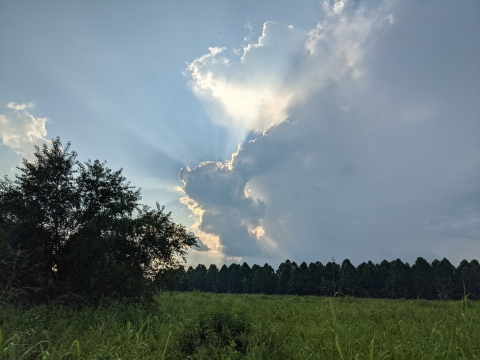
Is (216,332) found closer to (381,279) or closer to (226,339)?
(226,339)

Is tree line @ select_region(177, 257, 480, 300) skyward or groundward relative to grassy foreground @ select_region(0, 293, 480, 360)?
skyward

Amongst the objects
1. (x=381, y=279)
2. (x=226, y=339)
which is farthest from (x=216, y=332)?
(x=381, y=279)

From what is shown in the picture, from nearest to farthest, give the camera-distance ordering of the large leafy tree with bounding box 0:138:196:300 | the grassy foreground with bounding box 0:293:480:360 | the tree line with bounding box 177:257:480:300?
the grassy foreground with bounding box 0:293:480:360, the large leafy tree with bounding box 0:138:196:300, the tree line with bounding box 177:257:480:300

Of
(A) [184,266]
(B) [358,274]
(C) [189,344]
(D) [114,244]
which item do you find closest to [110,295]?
(D) [114,244]

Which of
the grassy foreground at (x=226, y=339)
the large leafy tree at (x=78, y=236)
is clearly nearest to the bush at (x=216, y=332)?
the grassy foreground at (x=226, y=339)

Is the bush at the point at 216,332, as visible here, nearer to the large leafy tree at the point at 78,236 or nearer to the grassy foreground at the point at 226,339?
the grassy foreground at the point at 226,339

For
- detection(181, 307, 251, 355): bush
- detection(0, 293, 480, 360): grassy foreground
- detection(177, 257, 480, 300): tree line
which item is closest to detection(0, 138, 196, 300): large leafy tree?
detection(0, 293, 480, 360): grassy foreground

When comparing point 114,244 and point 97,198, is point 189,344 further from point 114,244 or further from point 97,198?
point 97,198

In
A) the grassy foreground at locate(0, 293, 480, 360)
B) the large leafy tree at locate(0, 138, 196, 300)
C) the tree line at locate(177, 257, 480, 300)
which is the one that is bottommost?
the grassy foreground at locate(0, 293, 480, 360)

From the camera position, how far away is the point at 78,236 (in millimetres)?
15875

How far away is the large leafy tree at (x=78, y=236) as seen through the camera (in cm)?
1543

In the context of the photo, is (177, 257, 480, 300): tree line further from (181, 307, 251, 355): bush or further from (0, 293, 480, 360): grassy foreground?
(181, 307, 251, 355): bush

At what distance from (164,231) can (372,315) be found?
11163 millimetres

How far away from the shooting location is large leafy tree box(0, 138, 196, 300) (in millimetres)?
15430
